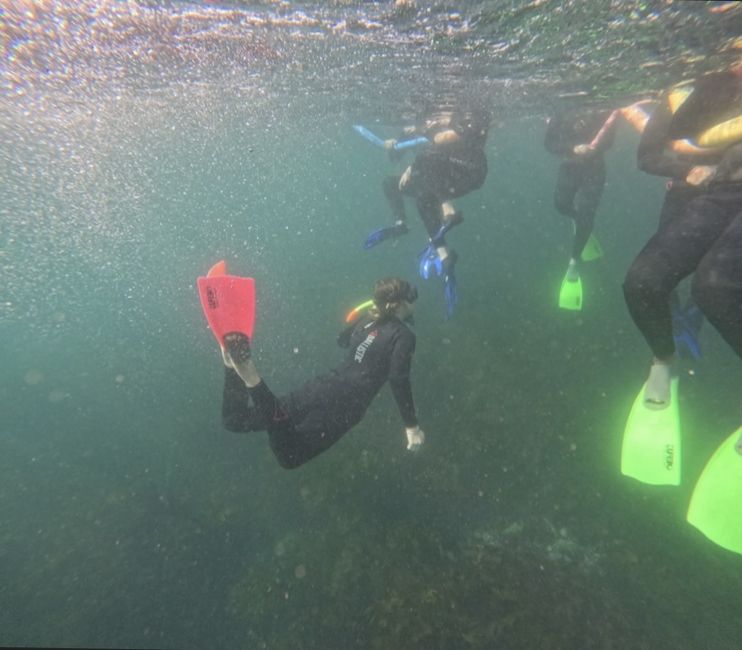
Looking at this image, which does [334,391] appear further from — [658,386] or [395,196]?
[395,196]

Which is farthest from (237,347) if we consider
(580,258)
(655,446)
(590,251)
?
(590,251)

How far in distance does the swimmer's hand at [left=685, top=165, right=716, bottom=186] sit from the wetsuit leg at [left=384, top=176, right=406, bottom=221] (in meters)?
6.91

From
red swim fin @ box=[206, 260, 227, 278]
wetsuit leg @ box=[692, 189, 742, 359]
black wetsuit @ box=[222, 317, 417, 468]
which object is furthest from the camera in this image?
black wetsuit @ box=[222, 317, 417, 468]

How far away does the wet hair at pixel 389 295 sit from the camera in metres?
5.38

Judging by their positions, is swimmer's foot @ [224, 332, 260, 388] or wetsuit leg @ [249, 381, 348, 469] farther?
wetsuit leg @ [249, 381, 348, 469]

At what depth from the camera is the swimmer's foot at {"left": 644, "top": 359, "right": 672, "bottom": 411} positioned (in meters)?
3.51

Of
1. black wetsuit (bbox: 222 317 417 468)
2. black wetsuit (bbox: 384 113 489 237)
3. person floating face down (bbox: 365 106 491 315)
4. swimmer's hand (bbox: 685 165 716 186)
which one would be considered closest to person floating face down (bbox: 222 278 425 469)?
black wetsuit (bbox: 222 317 417 468)

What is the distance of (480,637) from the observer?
5016 mm

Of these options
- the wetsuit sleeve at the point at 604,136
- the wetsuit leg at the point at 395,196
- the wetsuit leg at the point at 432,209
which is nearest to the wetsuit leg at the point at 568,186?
the wetsuit sleeve at the point at 604,136

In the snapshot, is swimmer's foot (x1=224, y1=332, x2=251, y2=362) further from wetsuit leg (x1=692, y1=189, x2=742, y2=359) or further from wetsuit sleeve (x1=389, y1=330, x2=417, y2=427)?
wetsuit leg (x1=692, y1=189, x2=742, y2=359)

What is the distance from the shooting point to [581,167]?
9.03 m

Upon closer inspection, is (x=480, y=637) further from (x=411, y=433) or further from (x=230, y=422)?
(x=230, y=422)

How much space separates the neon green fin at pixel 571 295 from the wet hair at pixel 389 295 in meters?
4.58

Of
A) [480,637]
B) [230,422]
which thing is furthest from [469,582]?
[230,422]
